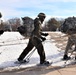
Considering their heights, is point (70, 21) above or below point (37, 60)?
above

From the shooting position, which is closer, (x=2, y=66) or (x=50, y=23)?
(x=2, y=66)

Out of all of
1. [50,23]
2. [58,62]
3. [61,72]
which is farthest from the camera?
[50,23]

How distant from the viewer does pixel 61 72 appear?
7.45 metres

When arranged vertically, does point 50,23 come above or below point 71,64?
below

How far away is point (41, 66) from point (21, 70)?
794mm

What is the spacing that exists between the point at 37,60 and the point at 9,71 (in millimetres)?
1941

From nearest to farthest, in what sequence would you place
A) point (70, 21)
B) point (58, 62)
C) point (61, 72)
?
point (61, 72), point (58, 62), point (70, 21)

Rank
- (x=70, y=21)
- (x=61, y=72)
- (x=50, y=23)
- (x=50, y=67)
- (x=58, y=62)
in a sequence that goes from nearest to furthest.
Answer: (x=61, y=72) < (x=50, y=67) < (x=58, y=62) < (x=70, y=21) < (x=50, y=23)

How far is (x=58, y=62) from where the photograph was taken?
892 centimetres

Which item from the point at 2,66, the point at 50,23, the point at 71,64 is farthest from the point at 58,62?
the point at 50,23

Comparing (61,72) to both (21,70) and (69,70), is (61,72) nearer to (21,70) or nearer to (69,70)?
(69,70)

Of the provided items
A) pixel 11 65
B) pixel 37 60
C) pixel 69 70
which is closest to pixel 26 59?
pixel 37 60

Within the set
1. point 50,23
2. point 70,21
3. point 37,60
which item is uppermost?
point 70,21

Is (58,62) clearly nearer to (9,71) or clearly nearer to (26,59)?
(26,59)
